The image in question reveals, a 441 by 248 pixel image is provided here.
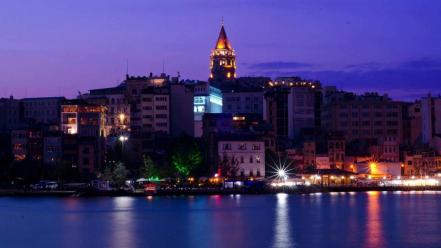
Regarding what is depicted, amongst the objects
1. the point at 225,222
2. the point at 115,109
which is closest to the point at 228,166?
the point at 115,109

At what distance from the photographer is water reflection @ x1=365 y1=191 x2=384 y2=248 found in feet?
156

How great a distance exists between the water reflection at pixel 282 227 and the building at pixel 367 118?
44.9 metres

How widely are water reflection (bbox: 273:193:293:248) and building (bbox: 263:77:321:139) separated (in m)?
48.8

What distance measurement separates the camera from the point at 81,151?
96.1 m

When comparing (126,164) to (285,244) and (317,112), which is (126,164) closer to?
(317,112)

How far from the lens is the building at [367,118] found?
121 meters

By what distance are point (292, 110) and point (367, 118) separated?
958 cm

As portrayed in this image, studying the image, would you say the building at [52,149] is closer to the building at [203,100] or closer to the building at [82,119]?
the building at [82,119]

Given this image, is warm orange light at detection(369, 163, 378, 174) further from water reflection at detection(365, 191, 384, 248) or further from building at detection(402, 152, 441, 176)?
water reflection at detection(365, 191, 384, 248)

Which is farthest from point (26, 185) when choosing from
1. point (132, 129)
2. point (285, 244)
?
point (285, 244)

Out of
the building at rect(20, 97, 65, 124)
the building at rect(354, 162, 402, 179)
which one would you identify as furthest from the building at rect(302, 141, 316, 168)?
the building at rect(20, 97, 65, 124)

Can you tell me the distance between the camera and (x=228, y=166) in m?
92.2

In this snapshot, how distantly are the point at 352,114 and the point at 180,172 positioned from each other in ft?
117

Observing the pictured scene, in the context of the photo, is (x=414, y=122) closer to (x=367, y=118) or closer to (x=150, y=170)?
(x=367, y=118)
